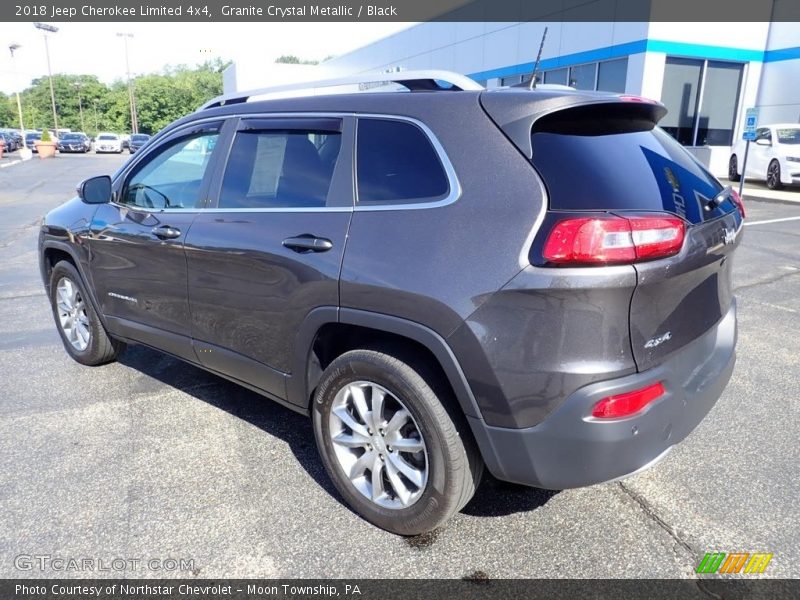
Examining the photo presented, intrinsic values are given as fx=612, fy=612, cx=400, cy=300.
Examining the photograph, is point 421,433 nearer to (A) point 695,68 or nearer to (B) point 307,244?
(B) point 307,244

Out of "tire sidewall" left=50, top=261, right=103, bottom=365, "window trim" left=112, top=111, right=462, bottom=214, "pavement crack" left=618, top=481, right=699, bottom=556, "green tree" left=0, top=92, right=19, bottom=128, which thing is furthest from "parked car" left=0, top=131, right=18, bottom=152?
"green tree" left=0, top=92, right=19, bottom=128

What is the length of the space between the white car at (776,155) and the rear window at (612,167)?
675 inches

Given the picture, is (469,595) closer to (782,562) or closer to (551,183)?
(782,562)

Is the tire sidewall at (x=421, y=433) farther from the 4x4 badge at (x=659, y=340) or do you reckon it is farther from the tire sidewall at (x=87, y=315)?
the tire sidewall at (x=87, y=315)

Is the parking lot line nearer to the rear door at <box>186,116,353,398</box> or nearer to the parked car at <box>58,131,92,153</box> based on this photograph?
the rear door at <box>186,116,353,398</box>

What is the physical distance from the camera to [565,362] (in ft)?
6.88

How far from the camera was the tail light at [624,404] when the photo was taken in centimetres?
211

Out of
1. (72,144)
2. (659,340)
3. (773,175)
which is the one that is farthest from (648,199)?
(72,144)

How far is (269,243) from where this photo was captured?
2898 millimetres

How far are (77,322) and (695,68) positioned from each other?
19.8 meters

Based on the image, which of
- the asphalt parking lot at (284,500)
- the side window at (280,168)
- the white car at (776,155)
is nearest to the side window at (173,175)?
the side window at (280,168)

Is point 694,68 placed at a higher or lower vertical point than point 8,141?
higher

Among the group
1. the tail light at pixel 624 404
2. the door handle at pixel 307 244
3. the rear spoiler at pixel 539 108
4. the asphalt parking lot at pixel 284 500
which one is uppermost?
the rear spoiler at pixel 539 108

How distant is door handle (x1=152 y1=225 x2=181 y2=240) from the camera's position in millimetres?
3434
